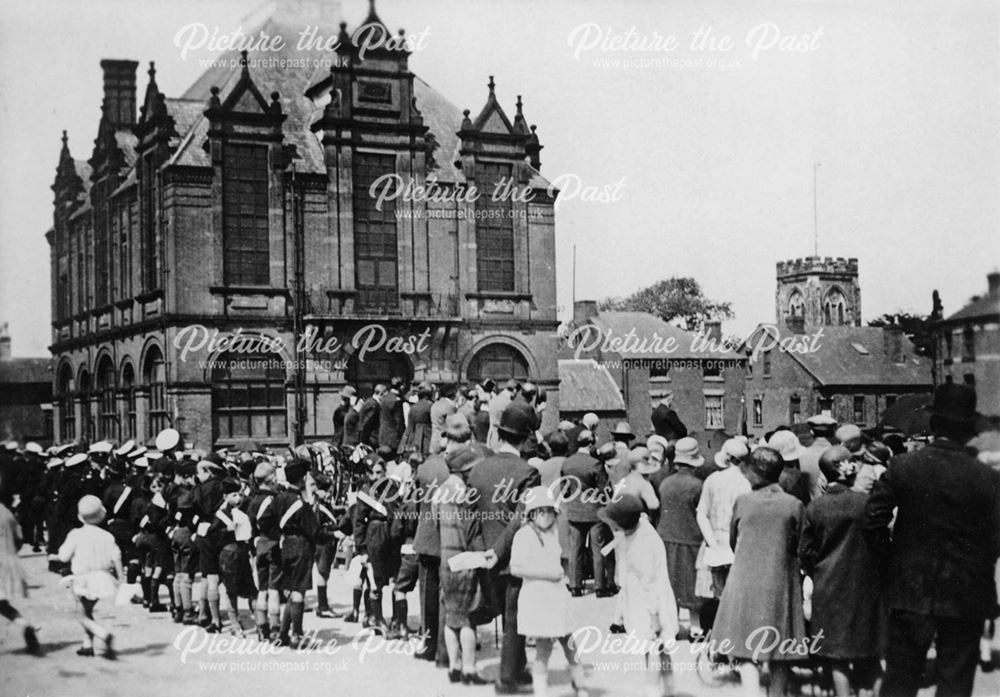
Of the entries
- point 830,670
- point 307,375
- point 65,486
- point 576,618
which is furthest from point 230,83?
point 830,670

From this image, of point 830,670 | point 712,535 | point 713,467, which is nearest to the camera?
point 830,670

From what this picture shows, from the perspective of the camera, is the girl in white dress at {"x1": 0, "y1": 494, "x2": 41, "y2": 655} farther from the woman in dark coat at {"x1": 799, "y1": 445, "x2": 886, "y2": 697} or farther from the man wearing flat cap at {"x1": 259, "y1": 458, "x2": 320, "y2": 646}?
the woman in dark coat at {"x1": 799, "y1": 445, "x2": 886, "y2": 697}

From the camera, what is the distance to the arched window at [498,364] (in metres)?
31.1

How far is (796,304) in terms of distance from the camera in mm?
85812

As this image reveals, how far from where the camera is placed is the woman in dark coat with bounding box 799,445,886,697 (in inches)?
328

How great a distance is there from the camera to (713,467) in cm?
1165

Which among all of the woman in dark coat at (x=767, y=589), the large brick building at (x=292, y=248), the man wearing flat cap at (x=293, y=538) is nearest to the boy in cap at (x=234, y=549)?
the man wearing flat cap at (x=293, y=538)

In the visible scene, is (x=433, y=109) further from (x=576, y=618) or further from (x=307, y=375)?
(x=576, y=618)

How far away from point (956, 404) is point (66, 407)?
3140 cm

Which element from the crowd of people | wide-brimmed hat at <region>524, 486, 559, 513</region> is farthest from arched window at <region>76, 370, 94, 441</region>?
wide-brimmed hat at <region>524, 486, 559, 513</region>

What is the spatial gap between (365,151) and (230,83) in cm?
464

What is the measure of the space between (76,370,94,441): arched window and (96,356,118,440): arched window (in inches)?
24.0

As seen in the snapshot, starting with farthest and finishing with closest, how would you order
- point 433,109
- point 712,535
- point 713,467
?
point 433,109
point 713,467
point 712,535

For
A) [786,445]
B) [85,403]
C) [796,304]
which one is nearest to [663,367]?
[85,403]
